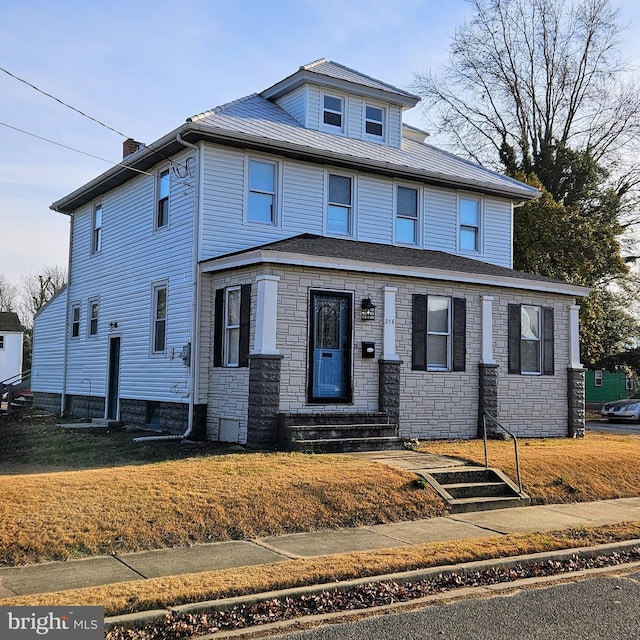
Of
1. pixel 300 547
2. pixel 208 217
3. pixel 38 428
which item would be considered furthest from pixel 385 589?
pixel 38 428

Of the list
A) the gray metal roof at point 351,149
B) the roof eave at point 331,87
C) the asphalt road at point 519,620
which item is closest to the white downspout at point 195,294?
the gray metal roof at point 351,149

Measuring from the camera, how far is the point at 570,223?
26.2 m

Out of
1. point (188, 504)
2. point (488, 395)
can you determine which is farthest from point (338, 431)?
point (188, 504)

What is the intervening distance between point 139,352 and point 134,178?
4.50 m

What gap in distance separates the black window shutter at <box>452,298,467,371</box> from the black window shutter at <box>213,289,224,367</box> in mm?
4892

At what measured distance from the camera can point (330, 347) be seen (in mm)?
14445

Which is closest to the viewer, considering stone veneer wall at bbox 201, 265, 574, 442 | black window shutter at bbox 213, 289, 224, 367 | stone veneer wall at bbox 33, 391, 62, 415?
stone veneer wall at bbox 201, 265, 574, 442

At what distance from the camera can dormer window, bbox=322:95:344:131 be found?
18547 millimetres

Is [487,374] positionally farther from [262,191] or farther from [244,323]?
[262,191]

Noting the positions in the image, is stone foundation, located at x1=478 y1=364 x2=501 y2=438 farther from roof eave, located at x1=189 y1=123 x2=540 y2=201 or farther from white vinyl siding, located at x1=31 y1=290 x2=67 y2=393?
white vinyl siding, located at x1=31 y1=290 x2=67 y2=393

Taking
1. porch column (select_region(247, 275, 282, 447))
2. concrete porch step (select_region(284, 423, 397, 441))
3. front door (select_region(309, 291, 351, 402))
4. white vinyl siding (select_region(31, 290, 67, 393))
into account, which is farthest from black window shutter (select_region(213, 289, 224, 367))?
white vinyl siding (select_region(31, 290, 67, 393))

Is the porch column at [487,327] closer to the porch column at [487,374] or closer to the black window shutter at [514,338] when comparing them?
the porch column at [487,374]

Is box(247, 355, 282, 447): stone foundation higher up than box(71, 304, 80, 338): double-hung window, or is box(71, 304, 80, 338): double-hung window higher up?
box(71, 304, 80, 338): double-hung window

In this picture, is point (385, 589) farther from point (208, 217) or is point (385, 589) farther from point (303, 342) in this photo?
point (208, 217)
